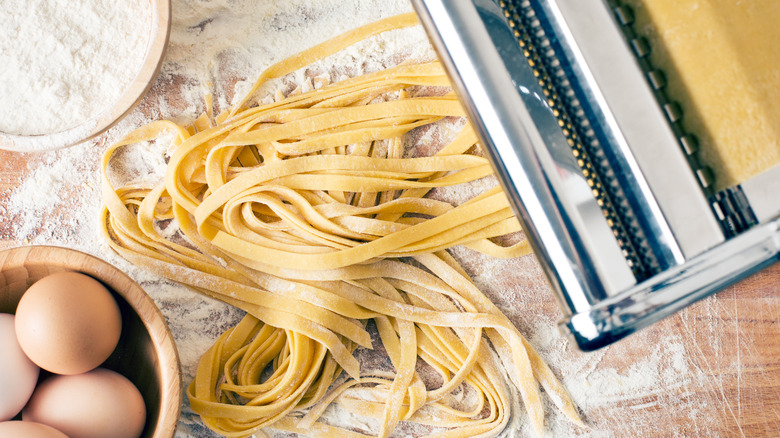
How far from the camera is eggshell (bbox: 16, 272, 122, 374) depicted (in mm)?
739

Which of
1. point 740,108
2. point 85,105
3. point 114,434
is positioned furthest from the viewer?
point 85,105

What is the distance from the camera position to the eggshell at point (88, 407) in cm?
77

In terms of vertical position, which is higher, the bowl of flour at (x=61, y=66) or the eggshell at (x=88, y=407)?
the bowl of flour at (x=61, y=66)

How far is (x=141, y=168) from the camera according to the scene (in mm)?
1014

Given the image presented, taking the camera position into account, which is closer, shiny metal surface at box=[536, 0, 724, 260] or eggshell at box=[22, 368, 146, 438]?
shiny metal surface at box=[536, 0, 724, 260]

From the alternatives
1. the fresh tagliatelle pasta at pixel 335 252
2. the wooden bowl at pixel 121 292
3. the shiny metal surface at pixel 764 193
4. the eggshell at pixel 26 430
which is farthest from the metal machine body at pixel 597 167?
the eggshell at pixel 26 430

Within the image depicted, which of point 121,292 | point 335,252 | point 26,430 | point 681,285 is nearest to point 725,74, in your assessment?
point 681,285

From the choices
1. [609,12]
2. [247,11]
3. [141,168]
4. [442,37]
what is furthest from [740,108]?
[141,168]

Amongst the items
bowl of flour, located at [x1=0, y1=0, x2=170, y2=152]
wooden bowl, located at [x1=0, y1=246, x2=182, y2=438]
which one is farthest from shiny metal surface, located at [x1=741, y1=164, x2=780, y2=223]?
bowl of flour, located at [x1=0, y1=0, x2=170, y2=152]

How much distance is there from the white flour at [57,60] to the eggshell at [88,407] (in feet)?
1.37

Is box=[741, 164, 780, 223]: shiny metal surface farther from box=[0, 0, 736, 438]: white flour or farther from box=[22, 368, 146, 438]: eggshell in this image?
box=[22, 368, 146, 438]: eggshell

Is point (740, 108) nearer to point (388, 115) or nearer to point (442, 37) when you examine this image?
point (442, 37)

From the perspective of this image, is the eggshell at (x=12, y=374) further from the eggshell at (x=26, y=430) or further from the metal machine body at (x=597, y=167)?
the metal machine body at (x=597, y=167)

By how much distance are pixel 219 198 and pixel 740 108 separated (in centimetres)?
76
